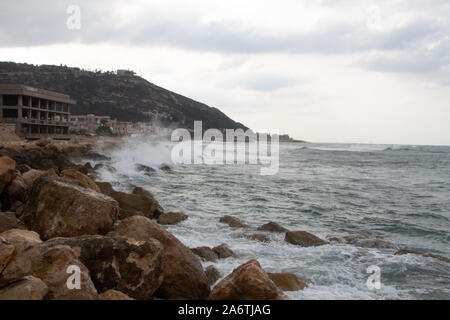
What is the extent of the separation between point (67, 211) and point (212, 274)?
271 cm

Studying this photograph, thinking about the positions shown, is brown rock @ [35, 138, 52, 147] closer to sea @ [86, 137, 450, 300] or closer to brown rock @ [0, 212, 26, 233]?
sea @ [86, 137, 450, 300]

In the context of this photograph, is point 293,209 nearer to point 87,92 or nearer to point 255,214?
point 255,214

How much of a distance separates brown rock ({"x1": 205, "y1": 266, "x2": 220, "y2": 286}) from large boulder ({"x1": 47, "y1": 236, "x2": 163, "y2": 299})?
4.99ft

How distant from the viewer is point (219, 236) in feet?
31.9

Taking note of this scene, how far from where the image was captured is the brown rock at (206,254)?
745cm

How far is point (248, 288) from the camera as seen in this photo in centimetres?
434

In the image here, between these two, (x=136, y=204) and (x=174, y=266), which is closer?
(x=174, y=266)

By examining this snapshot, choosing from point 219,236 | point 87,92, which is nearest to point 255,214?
point 219,236

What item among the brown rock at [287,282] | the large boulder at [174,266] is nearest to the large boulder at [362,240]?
the brown rock at [287,282]

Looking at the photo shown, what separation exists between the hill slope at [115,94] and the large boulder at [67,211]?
9878 centimetres

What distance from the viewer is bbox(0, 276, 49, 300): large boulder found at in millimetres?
3367

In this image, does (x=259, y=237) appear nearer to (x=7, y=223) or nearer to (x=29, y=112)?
(x=7, y=223)
